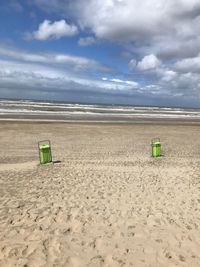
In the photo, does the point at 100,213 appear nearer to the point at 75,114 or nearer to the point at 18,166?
the point at 18,166

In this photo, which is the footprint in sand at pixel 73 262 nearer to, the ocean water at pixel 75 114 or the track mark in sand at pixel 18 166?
the track mark in sand at pixel 18 166

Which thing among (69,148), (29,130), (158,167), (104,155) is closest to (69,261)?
(158,167)

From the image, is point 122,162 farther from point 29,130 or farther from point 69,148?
point 29,130

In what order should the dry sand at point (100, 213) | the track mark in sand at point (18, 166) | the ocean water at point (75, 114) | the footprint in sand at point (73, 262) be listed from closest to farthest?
the footprint in sand at point (73, 262)
the dry sand at point (100, 213)
the track mark in sand at point (18, 166)
the ocean water at point (75, 114)

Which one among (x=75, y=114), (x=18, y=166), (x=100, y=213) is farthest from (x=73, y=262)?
(x=75, y=114)

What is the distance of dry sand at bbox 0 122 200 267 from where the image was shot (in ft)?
17.2

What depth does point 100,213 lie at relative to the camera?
7.04 metres

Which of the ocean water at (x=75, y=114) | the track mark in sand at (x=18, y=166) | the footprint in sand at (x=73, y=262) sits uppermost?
the footprint in sand at (x=73, y=262)

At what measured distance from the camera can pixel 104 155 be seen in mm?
15172

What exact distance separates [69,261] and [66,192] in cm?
369

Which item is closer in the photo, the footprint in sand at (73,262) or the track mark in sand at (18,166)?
the footprint in sand at (73,262)

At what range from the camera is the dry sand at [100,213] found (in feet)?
17.2

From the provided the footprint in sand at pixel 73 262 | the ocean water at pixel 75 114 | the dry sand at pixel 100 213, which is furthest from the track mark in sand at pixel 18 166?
the ocean water at pixel 75 114

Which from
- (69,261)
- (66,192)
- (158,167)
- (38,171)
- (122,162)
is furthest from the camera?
(122,162)
